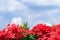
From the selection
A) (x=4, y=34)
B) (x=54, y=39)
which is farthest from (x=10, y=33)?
(x=54, y=39)

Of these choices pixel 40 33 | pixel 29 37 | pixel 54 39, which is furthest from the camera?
pixel 40 33

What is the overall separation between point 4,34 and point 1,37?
10 centimetres

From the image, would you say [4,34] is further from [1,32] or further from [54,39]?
[54,39]

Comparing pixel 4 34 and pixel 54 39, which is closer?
pixel 54 39

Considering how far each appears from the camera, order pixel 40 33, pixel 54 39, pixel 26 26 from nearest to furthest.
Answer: pixel 54 39 < pixel 40 33 < pixel 26 26

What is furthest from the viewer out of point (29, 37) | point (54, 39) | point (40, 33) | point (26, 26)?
point (26, 26)

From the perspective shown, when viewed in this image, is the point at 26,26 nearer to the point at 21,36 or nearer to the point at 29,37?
the point at 21,36

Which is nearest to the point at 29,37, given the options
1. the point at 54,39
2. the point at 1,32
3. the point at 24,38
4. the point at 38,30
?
the point at 24,38

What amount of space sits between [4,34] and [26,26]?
227 centimetres

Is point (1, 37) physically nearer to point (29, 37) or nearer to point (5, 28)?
point (5, 28)

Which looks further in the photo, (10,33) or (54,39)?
(10,33)

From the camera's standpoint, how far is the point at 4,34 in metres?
4.93

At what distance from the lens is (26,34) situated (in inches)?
188

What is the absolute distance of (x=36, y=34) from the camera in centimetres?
480
